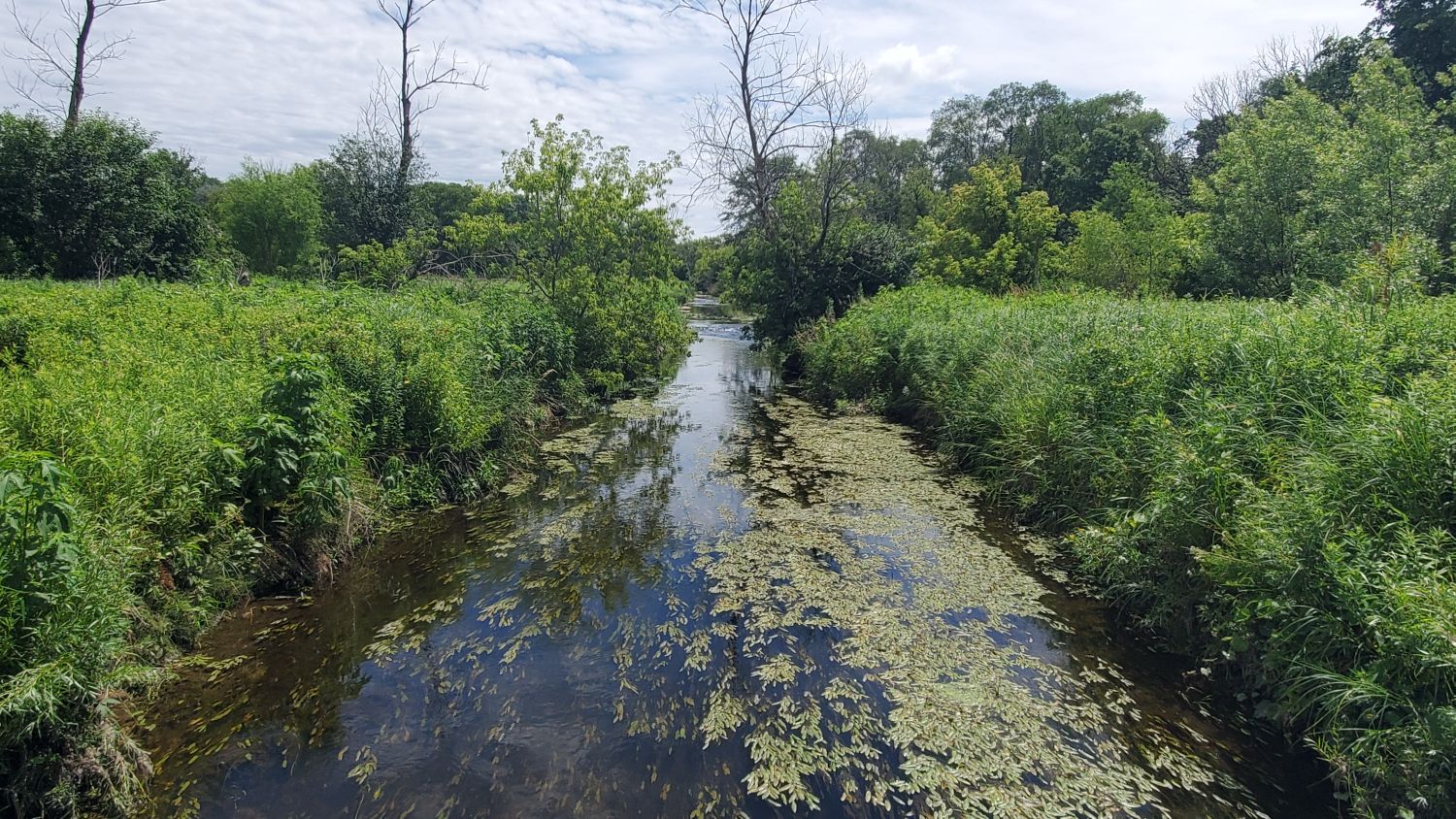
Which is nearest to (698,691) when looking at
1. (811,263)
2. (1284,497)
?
(1284,497)

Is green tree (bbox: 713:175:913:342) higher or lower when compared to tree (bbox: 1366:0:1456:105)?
lower

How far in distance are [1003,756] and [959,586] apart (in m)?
2.11

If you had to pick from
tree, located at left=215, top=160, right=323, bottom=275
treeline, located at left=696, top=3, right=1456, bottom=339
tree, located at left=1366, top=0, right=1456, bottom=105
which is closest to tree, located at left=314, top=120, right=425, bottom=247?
tree, located at left=215, top=160, right=323, bottom=275

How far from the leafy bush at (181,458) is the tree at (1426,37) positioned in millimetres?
30762

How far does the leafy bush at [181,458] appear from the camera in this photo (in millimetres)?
2852

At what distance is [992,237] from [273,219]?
32061mm

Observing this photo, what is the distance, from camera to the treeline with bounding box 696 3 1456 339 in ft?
32.9

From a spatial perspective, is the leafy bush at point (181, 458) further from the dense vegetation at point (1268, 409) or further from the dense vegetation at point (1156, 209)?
the dense vegetation at point (1156, 209)

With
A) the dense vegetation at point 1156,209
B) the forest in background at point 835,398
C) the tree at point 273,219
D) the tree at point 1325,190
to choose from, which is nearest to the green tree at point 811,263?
the dense vegetation at point 1156,209

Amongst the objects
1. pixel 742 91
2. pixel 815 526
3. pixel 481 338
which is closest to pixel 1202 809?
pixel 815 526

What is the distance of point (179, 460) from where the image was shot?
4.29 metres

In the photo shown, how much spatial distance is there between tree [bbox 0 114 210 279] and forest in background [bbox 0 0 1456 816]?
0.09m

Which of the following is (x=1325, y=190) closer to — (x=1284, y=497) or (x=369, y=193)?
(x=1284, y=497)

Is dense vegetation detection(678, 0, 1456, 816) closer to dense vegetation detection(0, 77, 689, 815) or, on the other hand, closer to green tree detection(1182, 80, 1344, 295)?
green tree detection(1182, 80, 1344, 295)
